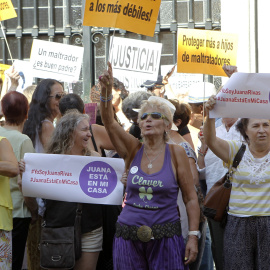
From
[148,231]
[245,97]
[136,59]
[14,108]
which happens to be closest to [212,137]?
[245,97]

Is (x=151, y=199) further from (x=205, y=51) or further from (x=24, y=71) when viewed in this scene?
(x=24, y=71)

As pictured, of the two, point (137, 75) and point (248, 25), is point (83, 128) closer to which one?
point (137, 75)

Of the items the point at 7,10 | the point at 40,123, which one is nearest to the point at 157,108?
the point at 40,123

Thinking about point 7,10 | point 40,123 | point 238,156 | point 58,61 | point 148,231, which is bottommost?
point 148,231

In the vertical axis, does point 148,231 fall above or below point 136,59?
below

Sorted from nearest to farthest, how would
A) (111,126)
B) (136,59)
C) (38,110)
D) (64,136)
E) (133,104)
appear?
(111,126) < (64,136) < (38,110) < (133,104) < (136,59)

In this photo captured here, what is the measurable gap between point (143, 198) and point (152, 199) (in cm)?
6

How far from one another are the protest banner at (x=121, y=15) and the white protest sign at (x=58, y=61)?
3.28 meters

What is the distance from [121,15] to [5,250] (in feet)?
7.10

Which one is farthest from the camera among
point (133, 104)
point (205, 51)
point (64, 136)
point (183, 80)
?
point (183, 80)

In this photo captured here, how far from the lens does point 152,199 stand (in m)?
4.35

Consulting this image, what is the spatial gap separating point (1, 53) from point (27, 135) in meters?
6.32

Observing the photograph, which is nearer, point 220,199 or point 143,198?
point 143,198

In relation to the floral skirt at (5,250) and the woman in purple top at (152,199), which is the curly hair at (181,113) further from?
the floral skirt at (5,250)
